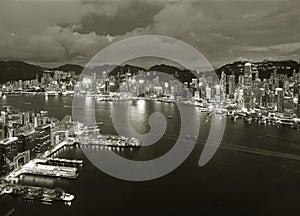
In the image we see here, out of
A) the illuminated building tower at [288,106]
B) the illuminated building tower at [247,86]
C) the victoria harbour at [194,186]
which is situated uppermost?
the illuminated building tower at [247,86]

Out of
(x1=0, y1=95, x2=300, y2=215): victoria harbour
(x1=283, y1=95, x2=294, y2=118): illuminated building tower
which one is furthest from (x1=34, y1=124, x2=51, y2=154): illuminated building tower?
(x1=283, y1=95, x2=294, y2=118): illuminated building tower

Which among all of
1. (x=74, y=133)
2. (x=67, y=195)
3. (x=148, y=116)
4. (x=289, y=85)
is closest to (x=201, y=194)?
(x=67, y=195)

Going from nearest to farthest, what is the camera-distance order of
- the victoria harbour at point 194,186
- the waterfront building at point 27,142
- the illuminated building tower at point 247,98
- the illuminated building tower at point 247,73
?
the victoria harbour at point 194,186 → the waterfront building at point 27,142 → the illuminated building tower at point 247,98 → the illuminated building tower at point 247,73

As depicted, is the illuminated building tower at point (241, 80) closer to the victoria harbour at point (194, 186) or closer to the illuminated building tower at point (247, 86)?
the illuminated building tower at point (247, 86)

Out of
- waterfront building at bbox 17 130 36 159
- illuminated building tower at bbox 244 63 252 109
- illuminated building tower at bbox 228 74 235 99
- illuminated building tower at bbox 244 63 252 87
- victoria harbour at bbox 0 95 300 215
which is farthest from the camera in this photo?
illuminated building tower at bbox 244 63 252 87

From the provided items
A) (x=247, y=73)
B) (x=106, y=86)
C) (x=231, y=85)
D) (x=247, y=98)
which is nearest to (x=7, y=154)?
(x=247, y=98)

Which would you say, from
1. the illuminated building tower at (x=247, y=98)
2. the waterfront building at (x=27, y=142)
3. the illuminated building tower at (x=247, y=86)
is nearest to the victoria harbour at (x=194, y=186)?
the waterfront building at (x=27, y=142)

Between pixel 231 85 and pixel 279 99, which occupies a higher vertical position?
pixel 231 85

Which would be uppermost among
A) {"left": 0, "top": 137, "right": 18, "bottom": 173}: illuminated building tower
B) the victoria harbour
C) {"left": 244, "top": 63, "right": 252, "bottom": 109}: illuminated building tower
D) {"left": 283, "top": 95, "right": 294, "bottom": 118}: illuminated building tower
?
{"left": 244, "top": 63, "right": 252, "bottom": 109}: illuminated building tower

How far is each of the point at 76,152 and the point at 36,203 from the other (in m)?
1.67

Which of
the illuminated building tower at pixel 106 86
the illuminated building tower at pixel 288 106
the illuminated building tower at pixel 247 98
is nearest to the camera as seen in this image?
the illuminated building tower at pixel 288 106

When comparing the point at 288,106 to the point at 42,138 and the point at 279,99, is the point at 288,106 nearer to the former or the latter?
the point at 279,99

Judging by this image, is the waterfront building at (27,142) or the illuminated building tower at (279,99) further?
the illuminated building tower at (279,99)

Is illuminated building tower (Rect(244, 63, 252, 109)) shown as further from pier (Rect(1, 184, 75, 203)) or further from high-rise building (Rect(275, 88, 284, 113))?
pier (Rect(1, 184, 75, 203))
